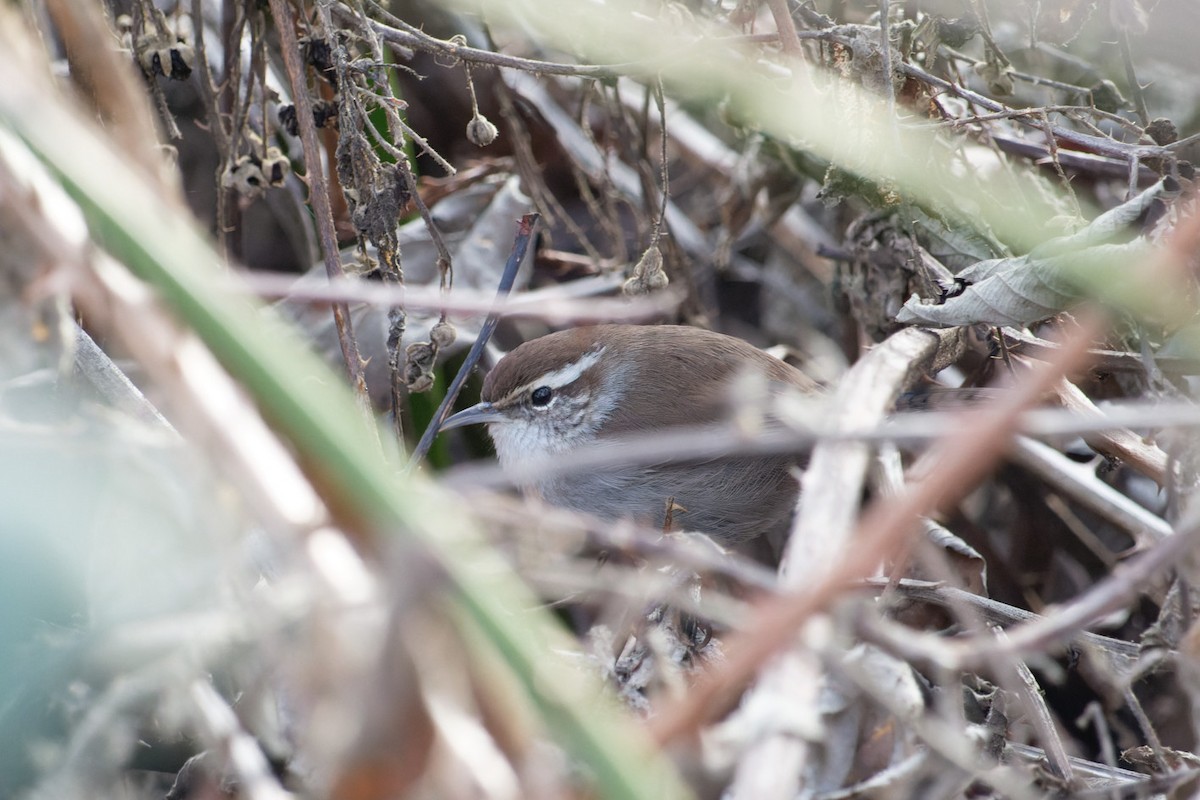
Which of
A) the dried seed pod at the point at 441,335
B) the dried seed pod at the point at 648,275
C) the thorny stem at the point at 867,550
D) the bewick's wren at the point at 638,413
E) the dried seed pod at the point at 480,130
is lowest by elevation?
the bewick's wren at the point at 638,413

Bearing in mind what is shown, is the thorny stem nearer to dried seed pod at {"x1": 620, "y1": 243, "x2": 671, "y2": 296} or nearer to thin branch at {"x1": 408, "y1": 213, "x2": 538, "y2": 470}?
thin branch at {"x1": 408, "y1": 213, "x2": 538, "y2": 470}

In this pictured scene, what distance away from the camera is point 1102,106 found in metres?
4.13

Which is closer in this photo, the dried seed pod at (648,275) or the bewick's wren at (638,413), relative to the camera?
the dried seed pod at (648,275)

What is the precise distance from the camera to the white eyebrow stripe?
4.27 metres

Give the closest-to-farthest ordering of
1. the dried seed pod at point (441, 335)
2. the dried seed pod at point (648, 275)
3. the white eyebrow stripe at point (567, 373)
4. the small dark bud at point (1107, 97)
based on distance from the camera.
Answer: the dried seed pod at point (441, 335) → the dried seed pod at point (648, 275) → the small dark bud at point (1107, 97) → the white eyebrow stripe at point (567, 373)

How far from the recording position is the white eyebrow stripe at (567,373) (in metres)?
4.27

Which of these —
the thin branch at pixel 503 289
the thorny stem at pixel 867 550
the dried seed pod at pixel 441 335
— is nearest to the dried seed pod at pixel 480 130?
the thin branch at pixel 503 289

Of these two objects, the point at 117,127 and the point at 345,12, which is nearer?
the point at 117,127

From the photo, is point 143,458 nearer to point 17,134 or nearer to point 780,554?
point 17,134

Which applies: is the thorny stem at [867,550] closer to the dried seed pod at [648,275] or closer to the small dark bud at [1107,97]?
the dried seed pod at [648,275]

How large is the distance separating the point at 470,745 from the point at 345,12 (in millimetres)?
2820

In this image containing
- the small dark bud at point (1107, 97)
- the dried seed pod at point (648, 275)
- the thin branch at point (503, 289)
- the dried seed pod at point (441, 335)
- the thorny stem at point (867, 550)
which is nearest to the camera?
the thorny stem at point (867, 550)

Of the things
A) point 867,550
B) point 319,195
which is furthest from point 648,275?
point 867,550

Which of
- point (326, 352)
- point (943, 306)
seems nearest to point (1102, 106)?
point (943, 306)
